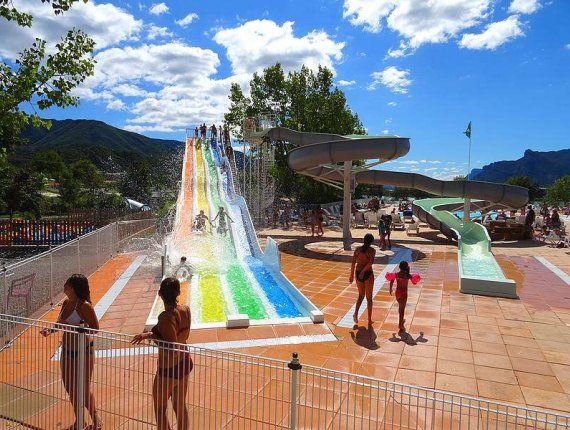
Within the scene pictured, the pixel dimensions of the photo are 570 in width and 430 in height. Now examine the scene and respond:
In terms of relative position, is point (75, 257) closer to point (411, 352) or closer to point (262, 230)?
point (411, 352)

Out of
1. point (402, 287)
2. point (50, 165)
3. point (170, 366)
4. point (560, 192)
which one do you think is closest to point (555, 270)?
point (402, 287)

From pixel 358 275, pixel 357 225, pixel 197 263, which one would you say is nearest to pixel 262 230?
pixel 357 225

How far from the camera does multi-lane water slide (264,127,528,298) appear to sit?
1043cm

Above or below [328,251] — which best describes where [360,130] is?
above

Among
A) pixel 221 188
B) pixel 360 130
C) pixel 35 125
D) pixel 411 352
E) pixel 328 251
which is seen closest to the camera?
pixel 411 352

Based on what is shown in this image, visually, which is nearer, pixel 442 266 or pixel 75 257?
pixel 75 257

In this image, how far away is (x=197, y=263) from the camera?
40.8ft

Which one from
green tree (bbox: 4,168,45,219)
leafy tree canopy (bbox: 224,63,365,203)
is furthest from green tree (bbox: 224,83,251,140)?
green tree (bbox: 4,168,45,219)

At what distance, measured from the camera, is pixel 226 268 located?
12.1 metres

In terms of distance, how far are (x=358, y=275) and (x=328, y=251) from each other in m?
8.32

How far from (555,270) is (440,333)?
24.9 feet

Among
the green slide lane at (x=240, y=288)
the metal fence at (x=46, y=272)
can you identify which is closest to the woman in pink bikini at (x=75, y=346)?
the metal fence at (x=46, y=272)

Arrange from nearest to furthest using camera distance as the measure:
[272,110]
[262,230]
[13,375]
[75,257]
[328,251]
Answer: [13,375] → [75,257] → [328,251] → [262,230] → [272,110]

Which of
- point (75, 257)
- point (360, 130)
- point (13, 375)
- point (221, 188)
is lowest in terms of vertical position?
point (13, 375)
